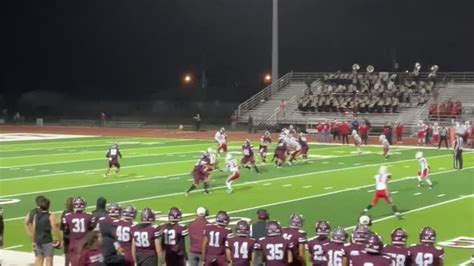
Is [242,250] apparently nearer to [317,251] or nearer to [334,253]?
[317,251]

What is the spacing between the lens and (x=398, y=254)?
7445mm

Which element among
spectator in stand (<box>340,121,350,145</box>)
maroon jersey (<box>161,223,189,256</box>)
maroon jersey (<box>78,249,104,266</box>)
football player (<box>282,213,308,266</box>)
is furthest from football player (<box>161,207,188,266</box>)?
spectator in stand (<box>340,121,350,145</box>)

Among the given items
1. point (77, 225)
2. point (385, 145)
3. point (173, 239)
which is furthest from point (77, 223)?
point (385, 145)

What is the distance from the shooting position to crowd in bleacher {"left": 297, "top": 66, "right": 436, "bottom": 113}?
140ft

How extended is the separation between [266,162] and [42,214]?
1702 cm

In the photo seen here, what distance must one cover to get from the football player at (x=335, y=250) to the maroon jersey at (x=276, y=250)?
490mm

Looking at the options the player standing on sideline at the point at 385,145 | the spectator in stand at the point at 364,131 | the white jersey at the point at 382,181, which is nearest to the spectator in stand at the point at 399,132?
the spectator in stand at the point at 364,131

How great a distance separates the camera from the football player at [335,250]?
7707 mm

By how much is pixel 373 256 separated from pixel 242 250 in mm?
1790

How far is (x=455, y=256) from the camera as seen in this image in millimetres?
11547

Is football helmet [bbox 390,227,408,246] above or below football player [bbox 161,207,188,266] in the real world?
above

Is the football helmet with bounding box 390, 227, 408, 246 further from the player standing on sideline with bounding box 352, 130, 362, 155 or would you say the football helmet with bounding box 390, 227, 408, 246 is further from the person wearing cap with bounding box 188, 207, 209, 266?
the player standing on sideline with bounding box 352, 130, 362, 155

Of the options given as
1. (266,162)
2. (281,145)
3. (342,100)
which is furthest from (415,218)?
(342,100)

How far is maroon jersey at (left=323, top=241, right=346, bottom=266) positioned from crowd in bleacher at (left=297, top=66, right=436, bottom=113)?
3528cm
